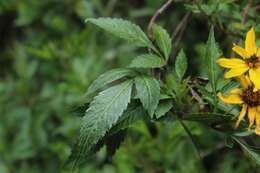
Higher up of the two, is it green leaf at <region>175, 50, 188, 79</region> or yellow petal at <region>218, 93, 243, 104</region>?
green leaf at <region>175, 50, 188, 79</region>

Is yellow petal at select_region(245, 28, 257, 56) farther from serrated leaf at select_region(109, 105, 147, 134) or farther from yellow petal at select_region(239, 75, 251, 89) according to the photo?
serrated leaf at select_region(109, 105, 147, 134)

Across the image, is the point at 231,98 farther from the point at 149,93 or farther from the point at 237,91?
the point at 149,93

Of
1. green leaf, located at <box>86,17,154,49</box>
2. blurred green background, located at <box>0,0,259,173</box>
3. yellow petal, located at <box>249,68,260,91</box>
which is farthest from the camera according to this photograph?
blurred green background, located at <box>0,0,259,173</box>

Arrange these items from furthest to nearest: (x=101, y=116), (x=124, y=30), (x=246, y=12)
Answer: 1. (x=246, y=12)
2. (x=124, y=30)
3. (x=101, y=116)

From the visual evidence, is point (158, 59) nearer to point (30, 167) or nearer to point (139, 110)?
point (139, 110)

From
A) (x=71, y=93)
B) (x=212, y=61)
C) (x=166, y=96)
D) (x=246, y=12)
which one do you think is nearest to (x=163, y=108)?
(x=166, y=96)

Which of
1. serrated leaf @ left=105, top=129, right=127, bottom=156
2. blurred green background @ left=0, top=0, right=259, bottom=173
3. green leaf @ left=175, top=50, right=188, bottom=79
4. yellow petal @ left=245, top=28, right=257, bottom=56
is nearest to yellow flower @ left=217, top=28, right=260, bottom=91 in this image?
yellow petal @ left=245, top=28, right=257, bottom=56
